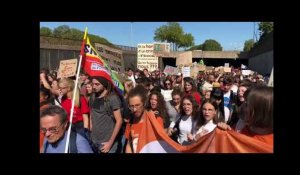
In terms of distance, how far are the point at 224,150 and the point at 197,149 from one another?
332 mm

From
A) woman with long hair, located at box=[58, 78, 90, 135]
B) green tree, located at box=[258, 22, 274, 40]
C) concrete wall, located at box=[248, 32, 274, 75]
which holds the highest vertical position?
green tree, located at box=[258, 22, 274, 40]

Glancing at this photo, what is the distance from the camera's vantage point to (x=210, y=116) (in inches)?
204

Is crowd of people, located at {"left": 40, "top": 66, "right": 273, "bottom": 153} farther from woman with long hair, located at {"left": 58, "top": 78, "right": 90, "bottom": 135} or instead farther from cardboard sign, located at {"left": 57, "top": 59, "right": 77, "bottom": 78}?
cardboard sign, located at {"left": 57, "top": 59, "right": 77, "bottom": 78}

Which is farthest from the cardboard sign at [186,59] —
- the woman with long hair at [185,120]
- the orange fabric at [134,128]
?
the orange fabric at [134,128]

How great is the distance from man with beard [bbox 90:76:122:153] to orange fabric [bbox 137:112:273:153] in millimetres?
741

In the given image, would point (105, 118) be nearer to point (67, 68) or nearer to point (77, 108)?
point (77, 108)

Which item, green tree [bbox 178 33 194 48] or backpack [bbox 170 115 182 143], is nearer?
backpack [bbox 170 115 182 143]

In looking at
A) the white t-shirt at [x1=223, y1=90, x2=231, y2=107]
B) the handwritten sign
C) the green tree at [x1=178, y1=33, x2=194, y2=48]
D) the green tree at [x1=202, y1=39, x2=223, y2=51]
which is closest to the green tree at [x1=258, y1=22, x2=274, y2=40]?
the green tree at [x1=178, y1=33, x2=194, y2=48]

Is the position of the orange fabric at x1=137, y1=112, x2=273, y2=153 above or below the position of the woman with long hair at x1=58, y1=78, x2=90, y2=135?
below

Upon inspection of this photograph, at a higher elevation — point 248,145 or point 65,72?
point 65,72

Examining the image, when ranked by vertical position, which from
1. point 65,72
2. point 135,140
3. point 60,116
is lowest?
point 135,140

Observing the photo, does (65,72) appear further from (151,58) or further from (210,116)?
(151,58)

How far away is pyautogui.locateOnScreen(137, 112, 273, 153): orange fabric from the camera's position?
11.8ft
